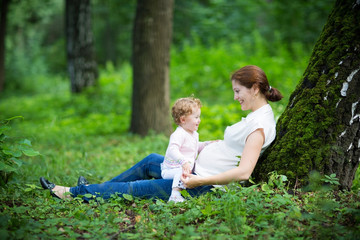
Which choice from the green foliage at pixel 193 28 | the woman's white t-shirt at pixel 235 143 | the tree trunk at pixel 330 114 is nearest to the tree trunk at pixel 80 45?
the green foliage at pixel 193 28

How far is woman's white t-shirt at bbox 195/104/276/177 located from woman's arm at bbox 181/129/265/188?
0.08 m

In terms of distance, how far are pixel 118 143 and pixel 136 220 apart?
162 inches

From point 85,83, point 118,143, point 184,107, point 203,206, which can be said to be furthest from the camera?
point 85,83

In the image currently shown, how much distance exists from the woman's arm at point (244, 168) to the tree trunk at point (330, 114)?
259 mm

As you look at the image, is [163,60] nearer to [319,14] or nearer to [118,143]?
[118,143]

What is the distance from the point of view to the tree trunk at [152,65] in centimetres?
691

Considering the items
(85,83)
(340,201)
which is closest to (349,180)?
(340,201)

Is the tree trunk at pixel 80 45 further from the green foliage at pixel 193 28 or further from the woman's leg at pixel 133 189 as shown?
the woman's leg at pixel 133 189

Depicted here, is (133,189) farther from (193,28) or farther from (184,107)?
(193,28)

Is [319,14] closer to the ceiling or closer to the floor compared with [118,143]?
closer to the ceiling

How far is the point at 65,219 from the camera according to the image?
2762 millimetres

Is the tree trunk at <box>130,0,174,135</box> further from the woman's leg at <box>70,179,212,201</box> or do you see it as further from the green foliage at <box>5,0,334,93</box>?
the green foliage at <box>5,0,334,93</box>

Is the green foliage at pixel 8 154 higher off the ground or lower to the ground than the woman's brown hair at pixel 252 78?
lower

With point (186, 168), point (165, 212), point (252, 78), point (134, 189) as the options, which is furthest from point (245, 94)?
point (134, 189)
